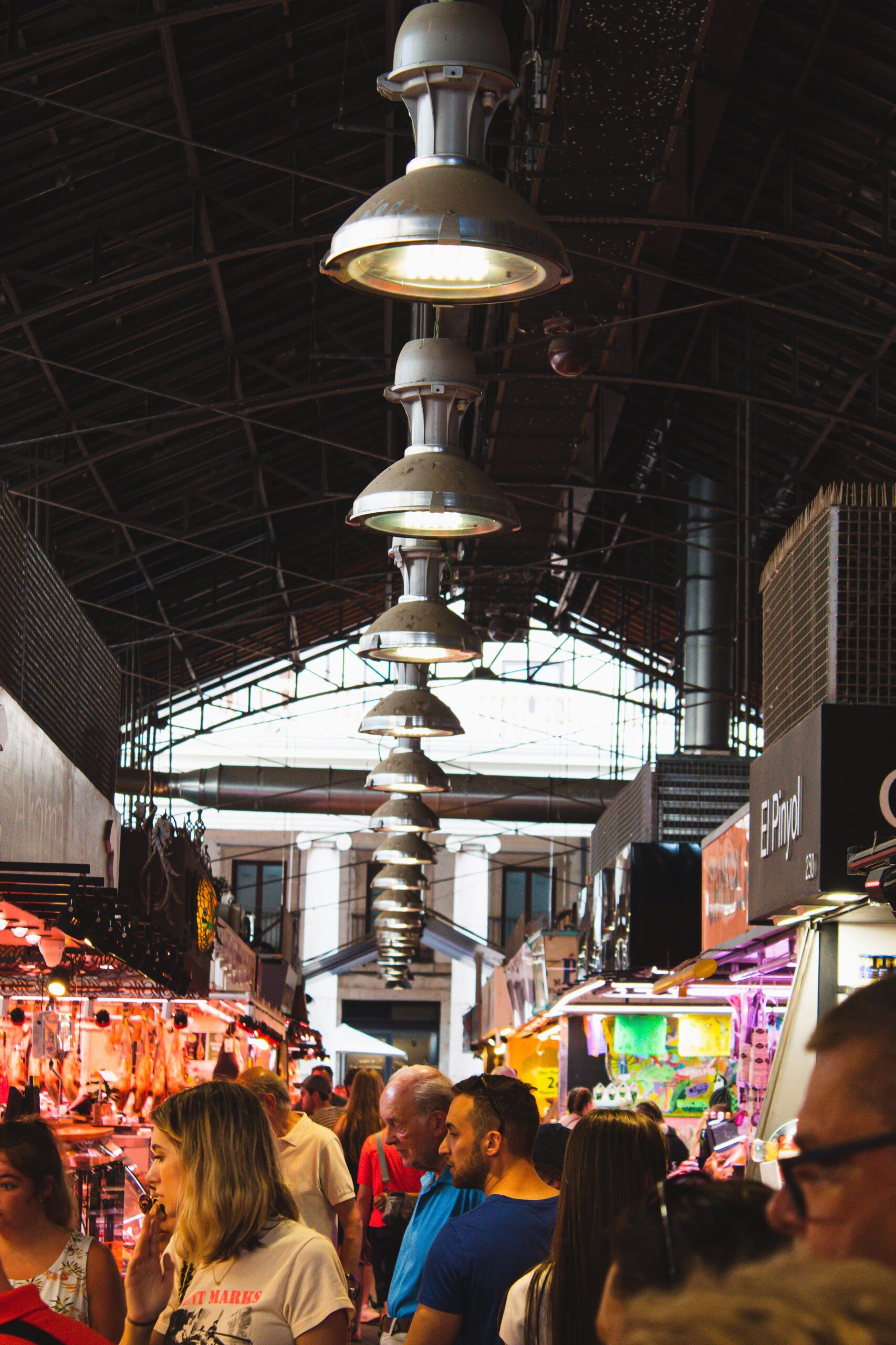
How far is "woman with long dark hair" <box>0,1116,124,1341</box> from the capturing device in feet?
13.1

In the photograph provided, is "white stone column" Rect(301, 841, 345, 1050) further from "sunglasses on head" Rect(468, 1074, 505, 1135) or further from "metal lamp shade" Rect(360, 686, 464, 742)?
"sunglasses on head" Rect(468, 1074, 505, 1135)

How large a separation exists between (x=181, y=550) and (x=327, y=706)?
41.8 feet

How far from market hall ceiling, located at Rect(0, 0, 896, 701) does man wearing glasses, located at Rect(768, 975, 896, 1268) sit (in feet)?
23.7

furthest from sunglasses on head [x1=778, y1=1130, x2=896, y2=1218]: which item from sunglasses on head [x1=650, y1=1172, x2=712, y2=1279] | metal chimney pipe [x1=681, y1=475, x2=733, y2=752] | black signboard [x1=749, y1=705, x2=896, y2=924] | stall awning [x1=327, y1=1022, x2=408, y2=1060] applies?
stall awning [x1=327, y1=1022, x2=408, y2=1060]

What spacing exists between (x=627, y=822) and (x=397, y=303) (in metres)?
5.85

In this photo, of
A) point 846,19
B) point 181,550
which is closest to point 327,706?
point 181,550

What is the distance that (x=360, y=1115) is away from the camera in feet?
30.6

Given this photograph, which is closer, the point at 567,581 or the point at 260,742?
the point at 567,581

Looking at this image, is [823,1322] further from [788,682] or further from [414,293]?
[788,682]

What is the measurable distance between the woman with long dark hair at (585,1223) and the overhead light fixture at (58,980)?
7032mm

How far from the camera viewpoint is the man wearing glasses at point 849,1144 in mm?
1274

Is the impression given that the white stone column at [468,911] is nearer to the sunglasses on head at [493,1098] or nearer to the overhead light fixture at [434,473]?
the overhead light fixture at [434,473]

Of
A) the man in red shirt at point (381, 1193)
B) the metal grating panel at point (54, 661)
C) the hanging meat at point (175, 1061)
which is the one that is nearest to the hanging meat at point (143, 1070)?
the hanging meat at point (175, 1061)

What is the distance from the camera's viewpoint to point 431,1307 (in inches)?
146
